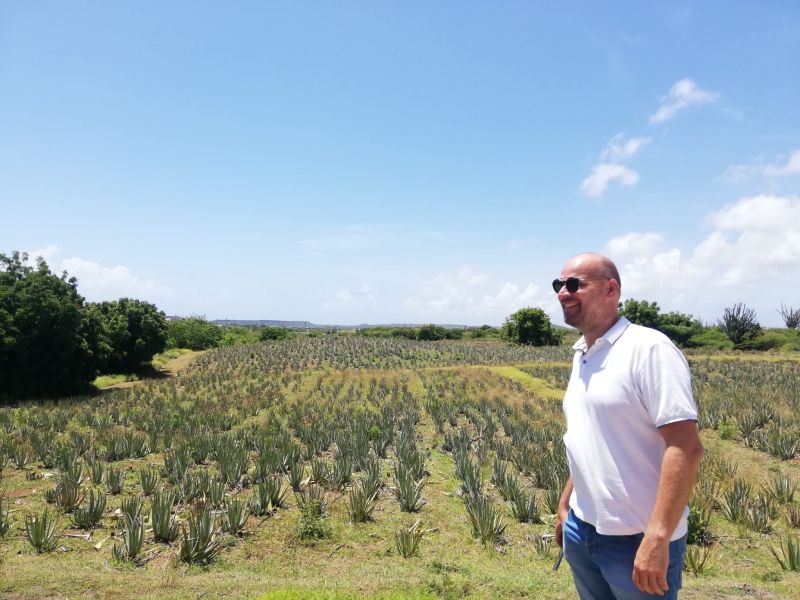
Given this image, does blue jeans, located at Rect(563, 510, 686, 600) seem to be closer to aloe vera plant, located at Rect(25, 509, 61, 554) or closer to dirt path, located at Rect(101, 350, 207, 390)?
aloe vera plant, located at Rect(25, 509, 61, 554)

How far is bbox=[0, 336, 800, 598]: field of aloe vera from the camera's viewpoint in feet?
16.1

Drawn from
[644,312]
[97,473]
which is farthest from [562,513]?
[644,312]

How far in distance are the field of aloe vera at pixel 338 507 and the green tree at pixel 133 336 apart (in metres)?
17.0

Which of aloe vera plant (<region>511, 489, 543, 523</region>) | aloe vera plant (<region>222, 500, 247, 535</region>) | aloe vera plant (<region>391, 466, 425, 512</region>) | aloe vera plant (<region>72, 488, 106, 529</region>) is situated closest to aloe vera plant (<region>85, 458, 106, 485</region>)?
aloe vera plant (<region>72, 488, 106, 529</region>)

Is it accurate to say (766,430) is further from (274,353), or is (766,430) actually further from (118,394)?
(274,353)

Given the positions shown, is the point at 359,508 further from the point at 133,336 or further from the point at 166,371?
the point at 166,371

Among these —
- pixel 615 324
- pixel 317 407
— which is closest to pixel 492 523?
pixel 615 324

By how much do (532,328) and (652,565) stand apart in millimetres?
58071

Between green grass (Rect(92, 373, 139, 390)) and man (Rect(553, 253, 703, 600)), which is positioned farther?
green grass (Rect(92, 373, 139, 390))

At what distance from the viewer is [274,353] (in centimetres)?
4194

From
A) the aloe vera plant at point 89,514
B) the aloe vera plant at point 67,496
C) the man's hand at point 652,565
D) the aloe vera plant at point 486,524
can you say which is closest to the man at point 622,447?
the man's hand at point 652,565

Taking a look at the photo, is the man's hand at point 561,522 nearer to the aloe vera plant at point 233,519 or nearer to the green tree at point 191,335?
the aloe vera plant at point 233,519

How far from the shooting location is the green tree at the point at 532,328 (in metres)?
57.7

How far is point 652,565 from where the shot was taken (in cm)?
195
